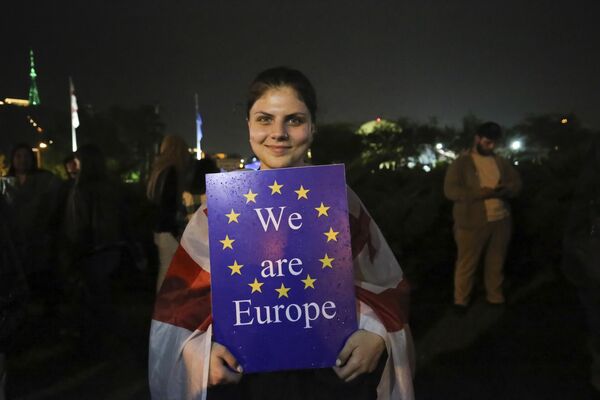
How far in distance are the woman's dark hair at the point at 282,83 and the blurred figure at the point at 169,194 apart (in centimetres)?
297

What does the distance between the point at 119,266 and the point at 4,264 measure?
9.54 feet

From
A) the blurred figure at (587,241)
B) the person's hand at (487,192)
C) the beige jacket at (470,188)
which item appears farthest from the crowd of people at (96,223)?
the blurred figure at (587,241)

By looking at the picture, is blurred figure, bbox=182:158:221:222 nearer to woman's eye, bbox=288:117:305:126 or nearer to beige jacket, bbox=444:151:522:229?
beige jacket, bbox=444:151:522:229

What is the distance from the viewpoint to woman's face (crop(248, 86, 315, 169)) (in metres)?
1.86

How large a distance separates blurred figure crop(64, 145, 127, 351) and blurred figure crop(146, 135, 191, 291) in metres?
0.32

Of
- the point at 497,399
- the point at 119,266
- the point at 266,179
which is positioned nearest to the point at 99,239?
the point at 119,266

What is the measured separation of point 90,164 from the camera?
15.6 ft

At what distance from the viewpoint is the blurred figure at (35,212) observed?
4.94 metres

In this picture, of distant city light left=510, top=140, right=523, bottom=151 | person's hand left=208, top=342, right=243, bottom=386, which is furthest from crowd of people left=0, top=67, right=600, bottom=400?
distant city light left=510, top=140, right=523, bottom=151

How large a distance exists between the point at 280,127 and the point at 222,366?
724 millimetres

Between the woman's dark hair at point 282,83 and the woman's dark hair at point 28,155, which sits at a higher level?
the woman's dark hair at point 28,155

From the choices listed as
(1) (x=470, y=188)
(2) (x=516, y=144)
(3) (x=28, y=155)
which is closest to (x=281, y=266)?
(1) (x=470, y=188)

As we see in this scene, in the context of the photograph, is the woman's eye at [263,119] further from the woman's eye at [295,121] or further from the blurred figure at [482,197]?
the blurred figure at [482,197]

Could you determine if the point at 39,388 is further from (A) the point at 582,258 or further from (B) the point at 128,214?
(A) the point at 582,258
